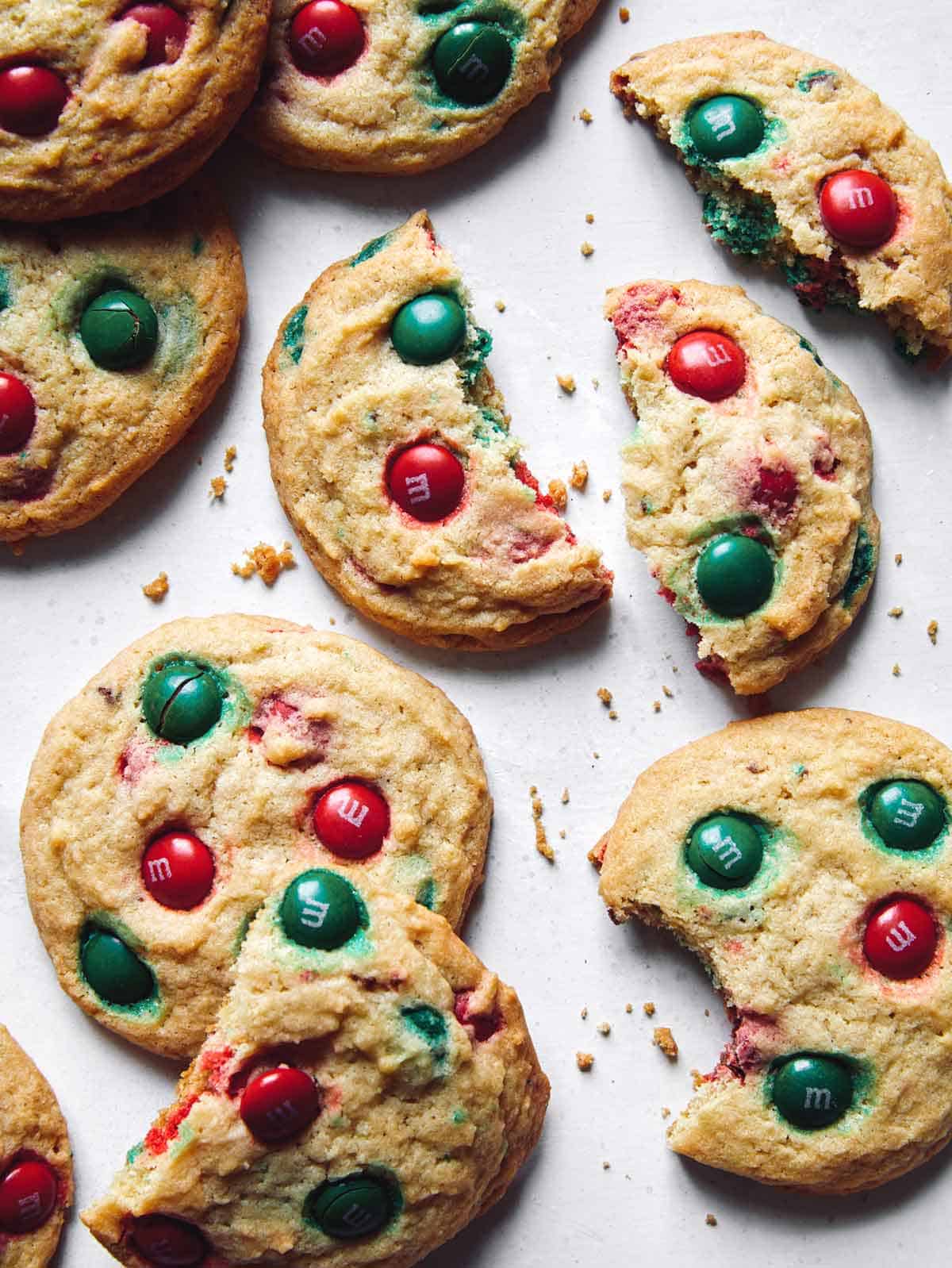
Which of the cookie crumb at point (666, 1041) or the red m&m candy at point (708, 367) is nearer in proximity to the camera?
the red m&m candy at point (708, 367)

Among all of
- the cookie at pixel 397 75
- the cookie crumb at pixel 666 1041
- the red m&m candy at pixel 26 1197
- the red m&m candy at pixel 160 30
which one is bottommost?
the red m&m candy at pixel 26 1197

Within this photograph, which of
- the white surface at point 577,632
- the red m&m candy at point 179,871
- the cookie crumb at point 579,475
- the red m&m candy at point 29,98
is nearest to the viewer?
the red m&m candy at point 29,98

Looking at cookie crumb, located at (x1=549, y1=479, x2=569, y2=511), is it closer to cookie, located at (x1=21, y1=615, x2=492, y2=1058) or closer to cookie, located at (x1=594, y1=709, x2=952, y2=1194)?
cookie, located at (x1=21, y1=615, x2=492, y2=1058)

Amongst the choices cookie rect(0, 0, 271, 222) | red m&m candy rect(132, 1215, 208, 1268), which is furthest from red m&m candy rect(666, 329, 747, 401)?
red m&m candy rect(132, 1215, 208, 1268)

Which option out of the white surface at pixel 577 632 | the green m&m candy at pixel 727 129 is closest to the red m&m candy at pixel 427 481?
the white surface at pixel 577 632

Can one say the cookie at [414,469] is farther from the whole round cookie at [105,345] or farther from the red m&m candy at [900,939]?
the red m&m candy at [900,939]

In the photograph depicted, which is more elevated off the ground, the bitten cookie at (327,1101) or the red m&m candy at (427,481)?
the red m&m candy at (427,481)

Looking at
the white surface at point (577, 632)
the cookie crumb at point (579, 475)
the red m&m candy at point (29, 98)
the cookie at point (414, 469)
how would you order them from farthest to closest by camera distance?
1. the cookie crumb at point (579, 475)
2. the white surface at point (577, 632)
3. the cookie at point (414, 469)
4. the red m&m candy at point (29, 98)
